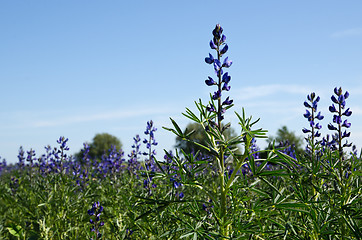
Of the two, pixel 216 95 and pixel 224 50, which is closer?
pixel 216 95

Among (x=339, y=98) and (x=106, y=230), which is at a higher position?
(x=339, y=98)

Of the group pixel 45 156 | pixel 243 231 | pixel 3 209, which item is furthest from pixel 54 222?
pixel 45 156

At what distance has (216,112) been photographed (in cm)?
271

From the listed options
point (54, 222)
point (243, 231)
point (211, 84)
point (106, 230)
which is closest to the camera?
point (243, 231)

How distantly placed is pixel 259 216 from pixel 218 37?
1.39 metres

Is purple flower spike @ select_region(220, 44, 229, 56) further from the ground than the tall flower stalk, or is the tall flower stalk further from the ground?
purple flower spike @ select_region(220, 44, 229, 56)

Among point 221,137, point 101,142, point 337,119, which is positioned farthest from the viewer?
point 101,142

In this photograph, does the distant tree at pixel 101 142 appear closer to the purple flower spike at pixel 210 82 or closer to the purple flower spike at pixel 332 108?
the purple flower spike at pixel 332 108

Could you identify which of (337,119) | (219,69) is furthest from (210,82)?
(337,119)

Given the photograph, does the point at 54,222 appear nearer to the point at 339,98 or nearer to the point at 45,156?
the point at 339,98

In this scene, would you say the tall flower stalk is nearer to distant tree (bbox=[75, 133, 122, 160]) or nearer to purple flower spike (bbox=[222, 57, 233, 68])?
purple flower spike (bbox=[222, 57, 233, 68])

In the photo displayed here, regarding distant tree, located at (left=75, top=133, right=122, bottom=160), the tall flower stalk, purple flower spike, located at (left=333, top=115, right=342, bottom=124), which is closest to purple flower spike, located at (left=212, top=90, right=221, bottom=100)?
the tall flower stalk

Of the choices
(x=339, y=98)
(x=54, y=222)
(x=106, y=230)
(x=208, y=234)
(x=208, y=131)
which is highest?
(x=339, y=98)

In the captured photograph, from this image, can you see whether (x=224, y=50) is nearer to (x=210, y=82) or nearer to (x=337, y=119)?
(x=210, y=82)
